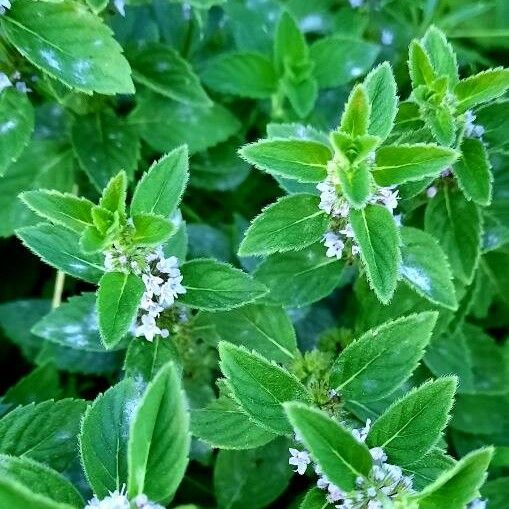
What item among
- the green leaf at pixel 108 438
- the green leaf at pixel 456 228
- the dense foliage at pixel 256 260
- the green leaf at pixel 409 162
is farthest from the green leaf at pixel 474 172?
the green leaf at pixel 108 438

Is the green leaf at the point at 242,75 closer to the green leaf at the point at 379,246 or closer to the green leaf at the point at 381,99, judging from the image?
the green leaf at the point at 381,99

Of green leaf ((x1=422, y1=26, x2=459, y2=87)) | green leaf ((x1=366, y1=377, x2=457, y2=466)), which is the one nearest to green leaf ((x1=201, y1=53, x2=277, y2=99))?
green leaf ((x1=422, y1=26, x2=459, y2=87))

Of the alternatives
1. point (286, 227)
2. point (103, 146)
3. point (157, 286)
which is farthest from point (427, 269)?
point (103, 146)

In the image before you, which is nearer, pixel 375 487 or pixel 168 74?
pixel 375 487

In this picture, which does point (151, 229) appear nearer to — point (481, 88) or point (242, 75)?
point (481, 88)

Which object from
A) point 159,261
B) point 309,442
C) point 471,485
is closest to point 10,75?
point 159,261

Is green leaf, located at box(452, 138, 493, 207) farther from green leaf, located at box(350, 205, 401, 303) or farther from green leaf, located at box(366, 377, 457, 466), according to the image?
green leaf, located at box(366, 377, 457, 466)
